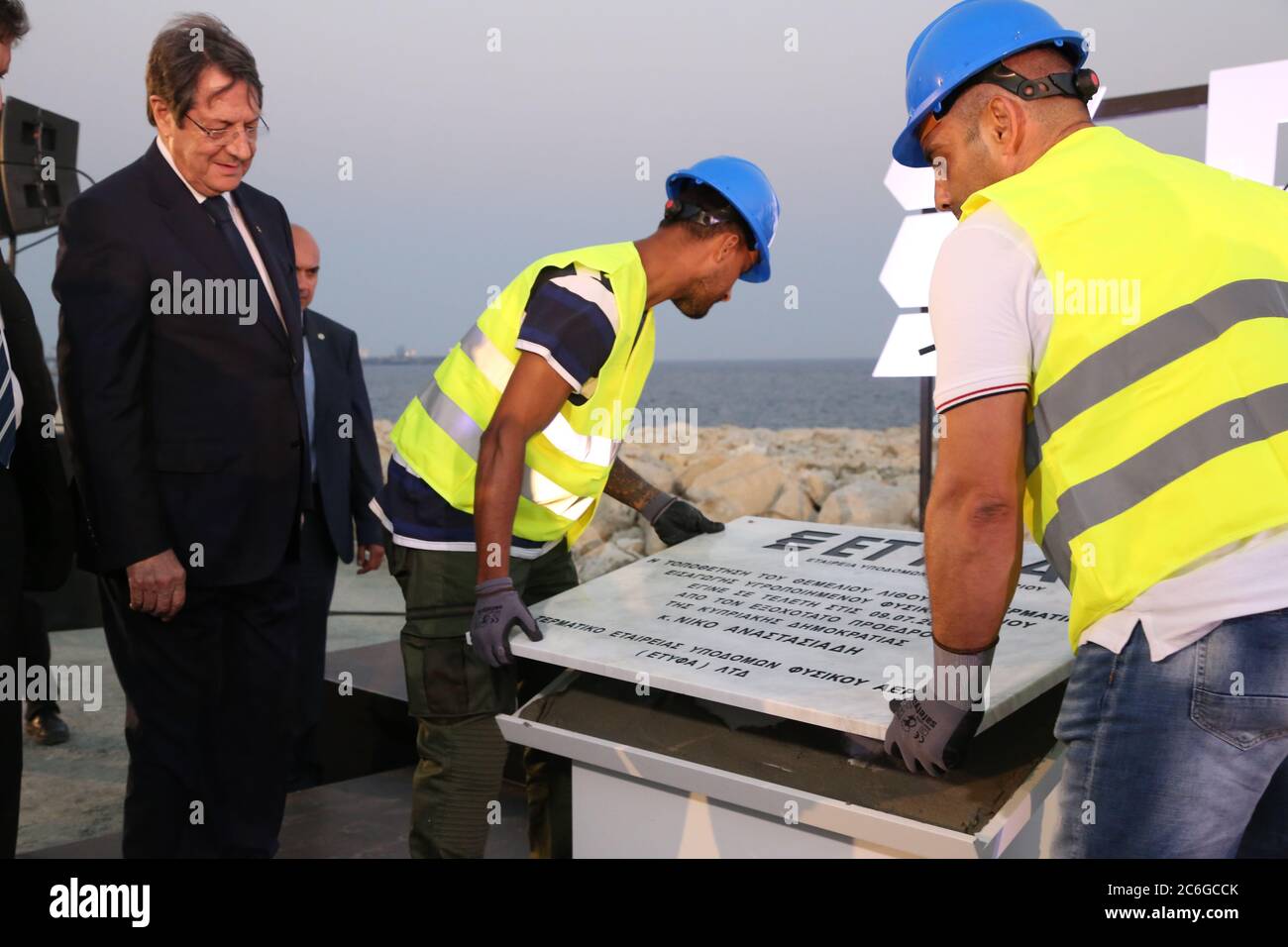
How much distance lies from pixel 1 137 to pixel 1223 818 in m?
6.20

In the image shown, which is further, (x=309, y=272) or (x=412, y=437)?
(x=309, y=272)

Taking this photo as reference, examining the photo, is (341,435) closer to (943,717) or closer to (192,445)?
(192,445)

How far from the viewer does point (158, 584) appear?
214 centimetres

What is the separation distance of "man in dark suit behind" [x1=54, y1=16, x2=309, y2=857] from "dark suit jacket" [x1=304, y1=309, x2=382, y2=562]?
4.03 feet

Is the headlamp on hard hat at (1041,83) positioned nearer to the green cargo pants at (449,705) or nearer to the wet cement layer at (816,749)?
the wet cement layer at (816,749)

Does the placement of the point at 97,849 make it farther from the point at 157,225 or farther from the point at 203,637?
the point at 157,225

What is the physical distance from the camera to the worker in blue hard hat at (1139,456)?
1.14m

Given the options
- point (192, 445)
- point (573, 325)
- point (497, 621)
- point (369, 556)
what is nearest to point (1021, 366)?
point (573, 325)

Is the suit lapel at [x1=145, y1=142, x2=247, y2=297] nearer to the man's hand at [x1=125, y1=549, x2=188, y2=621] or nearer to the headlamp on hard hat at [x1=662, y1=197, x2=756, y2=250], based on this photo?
the man's hand at [x1=125, y1=549, x2=188, y2=621]

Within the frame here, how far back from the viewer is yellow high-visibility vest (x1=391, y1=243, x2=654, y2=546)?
2.02m

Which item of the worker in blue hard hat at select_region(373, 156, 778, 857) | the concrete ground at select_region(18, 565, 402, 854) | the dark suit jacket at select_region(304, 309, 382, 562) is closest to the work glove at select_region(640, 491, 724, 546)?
the worker in blue hard hat at select_region(373, 156, 778, 857)

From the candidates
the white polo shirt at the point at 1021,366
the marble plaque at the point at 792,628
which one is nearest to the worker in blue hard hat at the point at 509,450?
the marble plaque at the point at 792,628
